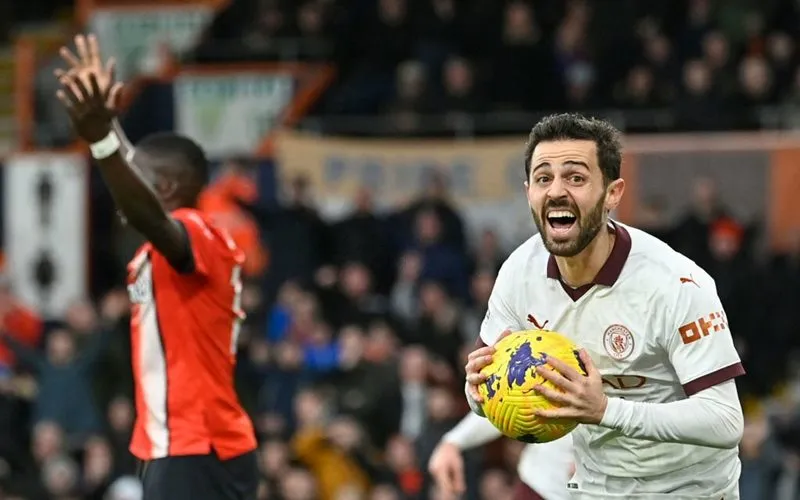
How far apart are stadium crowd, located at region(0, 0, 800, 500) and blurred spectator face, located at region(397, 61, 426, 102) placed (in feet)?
0.08

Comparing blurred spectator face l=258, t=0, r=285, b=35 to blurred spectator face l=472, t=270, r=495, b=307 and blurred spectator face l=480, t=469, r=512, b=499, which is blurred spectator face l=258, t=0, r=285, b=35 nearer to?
blurred spectator face l=472, t=270, r=495, b=307

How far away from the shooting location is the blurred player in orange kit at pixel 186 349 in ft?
20.4

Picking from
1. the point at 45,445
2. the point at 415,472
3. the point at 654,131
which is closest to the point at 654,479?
the point at 415,472

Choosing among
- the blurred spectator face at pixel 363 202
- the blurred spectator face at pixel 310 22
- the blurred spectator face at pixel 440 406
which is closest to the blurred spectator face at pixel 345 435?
the blurred spectator face at pixel 440 406

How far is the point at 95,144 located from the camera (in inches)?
219

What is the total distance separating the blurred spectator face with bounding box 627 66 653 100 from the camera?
14.7 meters

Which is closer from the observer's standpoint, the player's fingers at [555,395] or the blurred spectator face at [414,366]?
the player's fingers at [555,395]

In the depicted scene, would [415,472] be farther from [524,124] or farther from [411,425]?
[524,124]

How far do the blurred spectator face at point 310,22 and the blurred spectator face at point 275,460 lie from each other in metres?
6.45

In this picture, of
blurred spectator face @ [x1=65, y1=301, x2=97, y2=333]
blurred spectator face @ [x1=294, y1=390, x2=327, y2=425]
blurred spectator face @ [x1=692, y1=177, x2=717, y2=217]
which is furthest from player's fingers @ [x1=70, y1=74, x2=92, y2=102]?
blurred spectator face @ [x1=65, y1=301, x2=97, y2=333]

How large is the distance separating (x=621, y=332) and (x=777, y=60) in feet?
A: 31.6

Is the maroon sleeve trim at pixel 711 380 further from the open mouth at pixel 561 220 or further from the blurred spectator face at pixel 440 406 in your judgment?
the blurred spectator face at pixel 440 406

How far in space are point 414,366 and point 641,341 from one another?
270 inches

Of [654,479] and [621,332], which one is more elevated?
[621,332]
